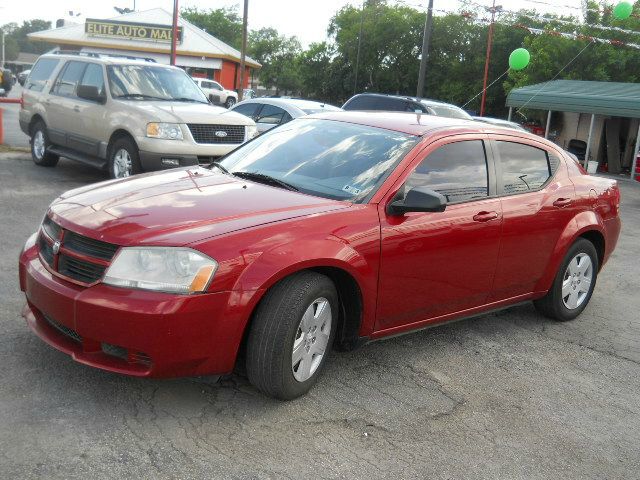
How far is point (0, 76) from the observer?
107 feet

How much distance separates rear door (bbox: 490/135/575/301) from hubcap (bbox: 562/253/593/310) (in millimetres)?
442

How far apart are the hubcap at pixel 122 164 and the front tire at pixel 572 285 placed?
621 cm

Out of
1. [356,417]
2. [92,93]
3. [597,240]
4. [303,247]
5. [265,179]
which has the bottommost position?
[356,417]

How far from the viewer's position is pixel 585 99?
69.3ft

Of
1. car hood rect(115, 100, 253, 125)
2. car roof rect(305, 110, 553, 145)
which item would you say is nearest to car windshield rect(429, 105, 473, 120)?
car hood rect(115, 100, 253, 125)

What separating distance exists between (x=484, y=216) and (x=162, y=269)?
231 centimetres

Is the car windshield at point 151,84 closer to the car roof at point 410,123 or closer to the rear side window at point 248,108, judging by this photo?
the rear side window at point 248,108

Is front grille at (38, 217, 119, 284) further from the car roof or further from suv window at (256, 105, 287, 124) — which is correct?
suv window at (256, 105, 287, 124)

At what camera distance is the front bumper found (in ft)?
11.4

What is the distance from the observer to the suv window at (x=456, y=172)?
4652mm

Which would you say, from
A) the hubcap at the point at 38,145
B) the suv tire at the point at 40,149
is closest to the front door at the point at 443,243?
the suv tire at the point at 40,149

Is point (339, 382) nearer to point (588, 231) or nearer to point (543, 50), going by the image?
point (588, 231)

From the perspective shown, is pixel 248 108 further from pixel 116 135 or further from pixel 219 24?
pixel 219 24

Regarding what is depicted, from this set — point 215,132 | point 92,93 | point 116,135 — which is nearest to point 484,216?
point 215,132
